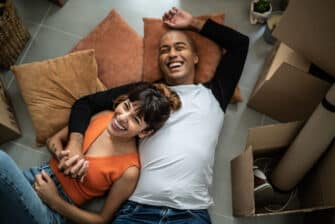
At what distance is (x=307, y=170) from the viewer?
157 cm

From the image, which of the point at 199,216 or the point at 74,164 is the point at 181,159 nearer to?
the point at 199,216

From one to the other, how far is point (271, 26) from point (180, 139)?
0.82 meters

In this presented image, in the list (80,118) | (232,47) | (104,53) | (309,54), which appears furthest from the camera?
(104,53)

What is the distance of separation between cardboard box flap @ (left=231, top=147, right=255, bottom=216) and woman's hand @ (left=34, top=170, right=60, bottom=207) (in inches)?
27.8

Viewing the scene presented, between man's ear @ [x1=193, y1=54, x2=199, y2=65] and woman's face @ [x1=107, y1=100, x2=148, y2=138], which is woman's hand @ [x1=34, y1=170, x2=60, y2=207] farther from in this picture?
man's ear @ [x1=193, y1=54, x2=199, y2=65]

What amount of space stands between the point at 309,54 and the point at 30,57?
1.30m

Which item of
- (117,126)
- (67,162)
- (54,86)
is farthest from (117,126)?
(54,86)

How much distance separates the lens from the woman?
4.59ft

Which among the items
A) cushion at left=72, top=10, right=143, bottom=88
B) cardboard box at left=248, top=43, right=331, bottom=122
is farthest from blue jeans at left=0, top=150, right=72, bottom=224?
cardboard box at left=248, top=43, right=331, bottom=122

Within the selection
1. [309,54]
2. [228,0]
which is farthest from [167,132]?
[228,0]

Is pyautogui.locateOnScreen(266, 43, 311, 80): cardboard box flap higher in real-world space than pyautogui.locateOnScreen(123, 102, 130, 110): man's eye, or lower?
lower

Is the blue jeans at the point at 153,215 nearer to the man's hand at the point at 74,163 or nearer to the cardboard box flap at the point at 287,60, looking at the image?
the man's hand at the point at 74,163

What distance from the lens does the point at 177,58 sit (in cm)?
154

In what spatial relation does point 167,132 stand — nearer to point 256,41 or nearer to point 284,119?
point 284,119
